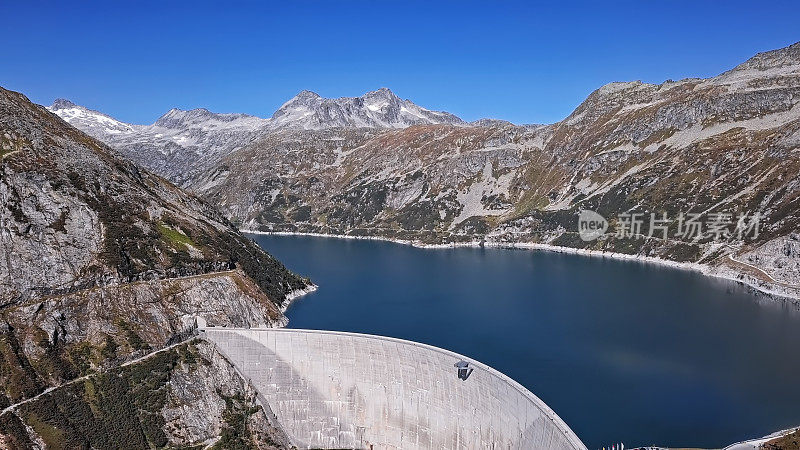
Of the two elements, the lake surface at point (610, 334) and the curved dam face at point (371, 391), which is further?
the lake surface at point (610, 334)

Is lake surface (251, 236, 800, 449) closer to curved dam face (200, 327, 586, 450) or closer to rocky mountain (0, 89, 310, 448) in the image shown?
curved dam face (200, 327, 586, 450)

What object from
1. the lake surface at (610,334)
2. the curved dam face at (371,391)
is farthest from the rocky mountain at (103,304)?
the lake surface at (610,334)

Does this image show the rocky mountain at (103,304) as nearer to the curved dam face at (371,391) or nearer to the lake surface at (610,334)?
the curved dam face at (371,391)

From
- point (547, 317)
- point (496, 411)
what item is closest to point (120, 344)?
point (496, 411)

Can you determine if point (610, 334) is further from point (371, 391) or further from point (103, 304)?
point (103, 304)

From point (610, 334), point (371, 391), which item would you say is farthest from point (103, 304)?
point (610, 334)

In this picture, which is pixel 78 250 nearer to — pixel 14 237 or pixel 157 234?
pixel 14 237
